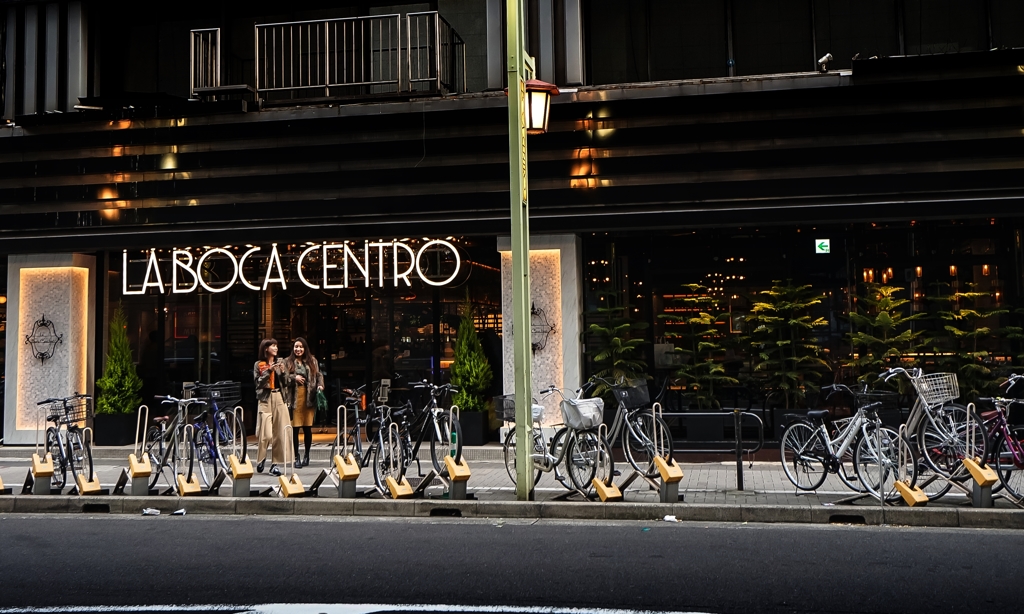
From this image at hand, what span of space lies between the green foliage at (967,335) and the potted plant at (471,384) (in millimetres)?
6778

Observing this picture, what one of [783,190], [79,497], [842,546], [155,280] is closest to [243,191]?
[155,280]

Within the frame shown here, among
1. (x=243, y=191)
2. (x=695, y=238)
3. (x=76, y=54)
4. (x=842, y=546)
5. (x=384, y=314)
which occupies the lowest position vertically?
(x=842, y=546)

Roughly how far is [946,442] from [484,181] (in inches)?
304

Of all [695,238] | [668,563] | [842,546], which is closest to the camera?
[668,563]

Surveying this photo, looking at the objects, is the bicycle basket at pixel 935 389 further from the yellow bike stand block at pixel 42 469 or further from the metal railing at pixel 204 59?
the metal railing at pixel 204 59

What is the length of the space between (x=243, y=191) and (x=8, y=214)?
4.20m

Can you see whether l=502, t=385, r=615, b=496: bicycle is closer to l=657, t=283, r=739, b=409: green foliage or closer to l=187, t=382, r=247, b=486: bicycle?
l=187, t=382, r=247, b=486: bicycle

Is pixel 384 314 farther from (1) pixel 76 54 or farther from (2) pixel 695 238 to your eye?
(1) pixel 76 54

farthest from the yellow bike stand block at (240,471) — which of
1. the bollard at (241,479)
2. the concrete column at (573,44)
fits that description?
the concrete column at (573,44)

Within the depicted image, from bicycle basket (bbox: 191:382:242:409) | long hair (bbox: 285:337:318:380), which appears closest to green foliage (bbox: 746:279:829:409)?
long hair (bbox: 285:337:318:380)

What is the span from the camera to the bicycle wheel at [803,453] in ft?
33.3

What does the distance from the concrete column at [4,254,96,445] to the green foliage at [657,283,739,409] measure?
9936 millimetres

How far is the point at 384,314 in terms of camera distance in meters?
15.8

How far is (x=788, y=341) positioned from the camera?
14.0 meters
